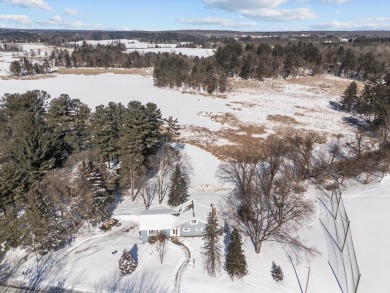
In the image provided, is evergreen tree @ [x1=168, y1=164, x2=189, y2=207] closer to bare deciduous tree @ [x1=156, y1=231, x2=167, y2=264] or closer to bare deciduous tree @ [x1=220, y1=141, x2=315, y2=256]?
bare deciduous tree @ [x1=156, y1=231, x2=167, y2=264]

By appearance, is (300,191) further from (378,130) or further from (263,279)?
(378,130)

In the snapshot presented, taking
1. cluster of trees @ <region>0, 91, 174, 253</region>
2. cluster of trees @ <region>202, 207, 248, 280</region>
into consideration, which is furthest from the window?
cluster of trees @ <region>202, 207, 248, 280</region>

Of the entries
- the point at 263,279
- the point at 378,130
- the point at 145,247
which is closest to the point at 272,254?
the point at 263,279

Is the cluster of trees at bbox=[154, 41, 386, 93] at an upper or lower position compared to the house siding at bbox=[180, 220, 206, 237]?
upper

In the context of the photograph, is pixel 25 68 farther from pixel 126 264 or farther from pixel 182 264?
pixel 182 264

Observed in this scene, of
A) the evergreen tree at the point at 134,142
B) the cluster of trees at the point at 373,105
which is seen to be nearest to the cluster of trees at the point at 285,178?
the cluster of trees at the point at 373,105

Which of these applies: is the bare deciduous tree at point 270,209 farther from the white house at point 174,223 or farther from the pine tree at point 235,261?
the white house at point 174,223

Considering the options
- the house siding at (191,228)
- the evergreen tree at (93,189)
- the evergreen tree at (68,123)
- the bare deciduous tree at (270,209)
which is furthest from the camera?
the evergreen tree at (68,123)
